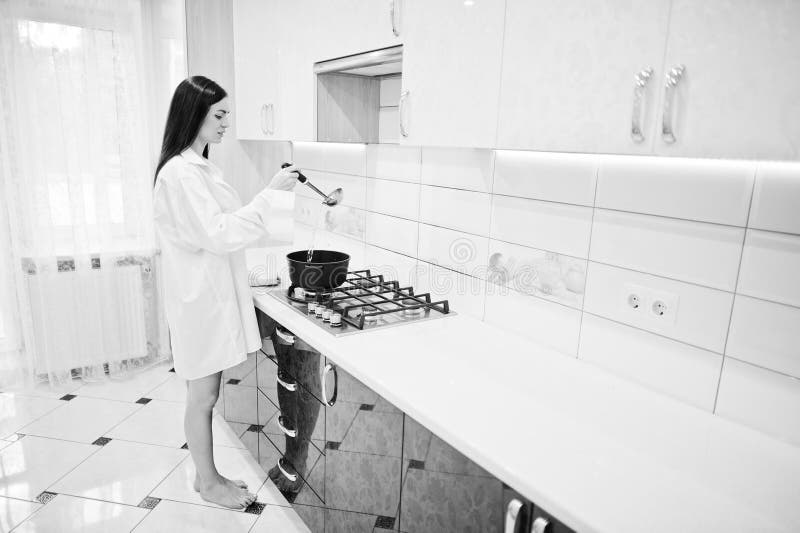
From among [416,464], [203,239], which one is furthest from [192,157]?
[416,464]

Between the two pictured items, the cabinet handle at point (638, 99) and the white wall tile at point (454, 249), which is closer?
the cabinet handle at point (638, 99)

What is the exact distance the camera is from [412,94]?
1.64 meters

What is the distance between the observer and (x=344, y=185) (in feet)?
8.73

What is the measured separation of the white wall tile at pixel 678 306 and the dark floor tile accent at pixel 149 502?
1.91m

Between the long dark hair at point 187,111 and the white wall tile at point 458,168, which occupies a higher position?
the long dark hair at point 187,111

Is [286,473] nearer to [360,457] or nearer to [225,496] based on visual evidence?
[225,496]

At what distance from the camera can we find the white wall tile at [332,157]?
2.53 metres

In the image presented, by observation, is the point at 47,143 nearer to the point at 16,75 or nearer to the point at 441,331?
the point at 16,75

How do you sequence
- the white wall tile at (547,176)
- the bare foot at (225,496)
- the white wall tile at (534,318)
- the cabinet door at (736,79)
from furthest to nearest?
the bare foot at (225,496), the white wall tile at (534,318), the white wall tile at (547,176), the cabinet door at (736,79)

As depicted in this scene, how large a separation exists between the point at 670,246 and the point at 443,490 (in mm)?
845

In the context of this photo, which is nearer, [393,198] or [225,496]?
[225,496]

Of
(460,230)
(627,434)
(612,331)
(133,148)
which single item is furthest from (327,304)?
(133,148)

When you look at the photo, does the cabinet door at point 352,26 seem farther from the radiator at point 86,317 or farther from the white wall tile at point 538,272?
the radiator at point 86,317

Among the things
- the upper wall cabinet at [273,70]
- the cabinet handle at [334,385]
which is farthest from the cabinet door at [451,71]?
the cabinet handle at [334,385]
